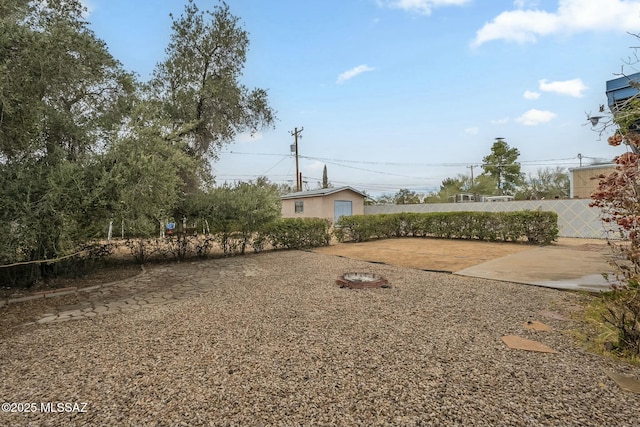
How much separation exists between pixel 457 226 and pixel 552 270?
641 cm

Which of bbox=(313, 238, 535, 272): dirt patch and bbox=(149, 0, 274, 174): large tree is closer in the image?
bbox=(313, 238, 535, 272): dirt patch

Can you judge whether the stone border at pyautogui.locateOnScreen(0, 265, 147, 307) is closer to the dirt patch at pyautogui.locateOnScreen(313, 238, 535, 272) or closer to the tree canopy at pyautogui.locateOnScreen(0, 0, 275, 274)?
the tree canopy at pyautogui.locateOnScreen(0, 0, 275, 274)

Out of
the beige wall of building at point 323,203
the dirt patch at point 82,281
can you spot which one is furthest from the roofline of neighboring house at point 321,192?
the dirt patch at point 82,281

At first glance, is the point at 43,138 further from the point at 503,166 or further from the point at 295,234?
the point at 503,166

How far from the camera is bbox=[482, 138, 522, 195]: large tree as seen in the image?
102 feet

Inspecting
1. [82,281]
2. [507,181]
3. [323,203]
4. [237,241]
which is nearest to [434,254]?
[237,241]

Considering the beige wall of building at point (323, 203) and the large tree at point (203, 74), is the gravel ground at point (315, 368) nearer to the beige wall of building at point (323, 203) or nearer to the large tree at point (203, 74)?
the large tree at point (203, 74)

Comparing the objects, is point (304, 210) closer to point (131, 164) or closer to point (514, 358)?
point (131, 164)

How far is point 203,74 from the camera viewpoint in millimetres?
10586

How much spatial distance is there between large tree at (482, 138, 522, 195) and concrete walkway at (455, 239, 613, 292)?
85.4 feet

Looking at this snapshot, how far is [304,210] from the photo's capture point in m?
21.0

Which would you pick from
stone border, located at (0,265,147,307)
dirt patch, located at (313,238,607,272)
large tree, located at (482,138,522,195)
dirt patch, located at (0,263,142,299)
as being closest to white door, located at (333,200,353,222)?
dirt patch, located at (313,238,607,272)

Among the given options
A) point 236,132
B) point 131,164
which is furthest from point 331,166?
point 131,164

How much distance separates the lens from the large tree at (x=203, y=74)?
9922mm
